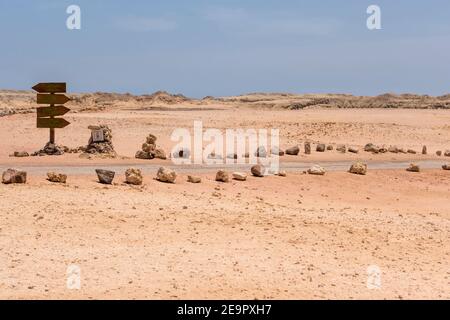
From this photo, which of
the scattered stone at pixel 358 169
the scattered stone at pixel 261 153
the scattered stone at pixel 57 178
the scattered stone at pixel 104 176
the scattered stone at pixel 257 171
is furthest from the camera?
the scattered stone at pixel 261 153

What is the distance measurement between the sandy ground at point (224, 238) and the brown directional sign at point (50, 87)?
2883mm

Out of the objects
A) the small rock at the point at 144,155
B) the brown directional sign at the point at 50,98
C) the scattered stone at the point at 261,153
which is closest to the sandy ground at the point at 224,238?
the small rock at the point at 144,155

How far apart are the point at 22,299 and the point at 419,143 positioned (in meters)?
31.9

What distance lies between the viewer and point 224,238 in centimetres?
1053

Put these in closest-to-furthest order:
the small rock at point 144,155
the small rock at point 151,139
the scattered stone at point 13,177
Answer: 1. the scattered stone at point 13,177
2. the small rock at point 144,155
3. the small rock at point 151,139

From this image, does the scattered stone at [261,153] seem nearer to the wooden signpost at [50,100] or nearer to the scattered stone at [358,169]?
the scattered stone at [358,169]

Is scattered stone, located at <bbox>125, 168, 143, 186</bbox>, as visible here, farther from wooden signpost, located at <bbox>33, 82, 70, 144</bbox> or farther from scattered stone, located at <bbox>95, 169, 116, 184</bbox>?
wooden signpost, located at <bbox>33, 82, 70, 144</bbox>

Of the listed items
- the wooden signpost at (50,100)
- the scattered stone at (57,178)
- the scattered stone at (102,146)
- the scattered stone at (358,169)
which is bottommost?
the scattered stone at (358,169)

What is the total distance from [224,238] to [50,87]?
12.0m

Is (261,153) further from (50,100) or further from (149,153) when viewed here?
(50,100)

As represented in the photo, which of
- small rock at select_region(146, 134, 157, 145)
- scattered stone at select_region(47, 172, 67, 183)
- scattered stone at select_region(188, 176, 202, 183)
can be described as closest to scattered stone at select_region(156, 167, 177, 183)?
scattered stone at select_region(188, 176, 202, 183)

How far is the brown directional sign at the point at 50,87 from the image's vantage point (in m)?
20.4

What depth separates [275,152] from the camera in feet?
79.3

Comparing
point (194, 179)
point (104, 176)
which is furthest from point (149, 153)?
point (104, 176)
